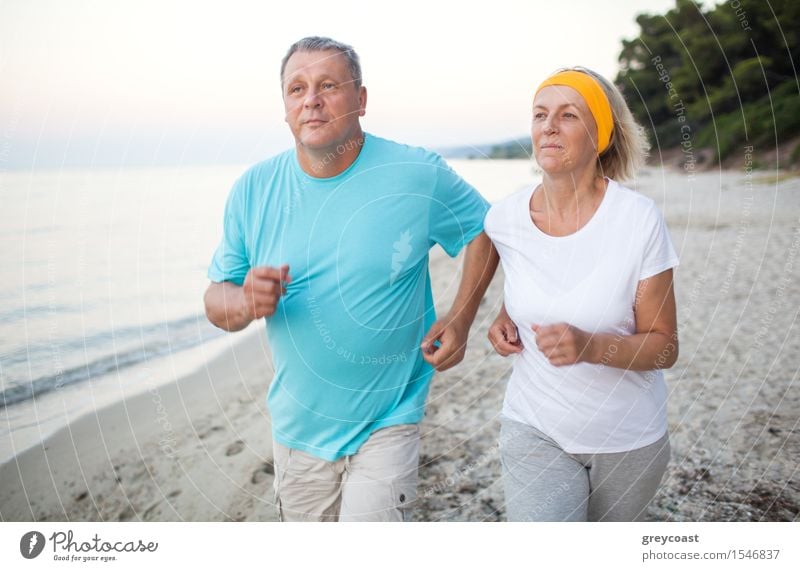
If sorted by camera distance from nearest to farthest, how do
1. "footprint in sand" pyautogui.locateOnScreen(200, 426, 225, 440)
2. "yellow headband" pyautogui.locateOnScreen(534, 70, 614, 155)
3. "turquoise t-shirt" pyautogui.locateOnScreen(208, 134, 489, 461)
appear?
"yellow headband" pyautogui.locateOnScreen(534, 70, 614, 155) → "turquoise t-shirt" pyautogui.locateOnScreen(208, 134, 489, 461) → "footprint in sand" pyautogui.locateOnScreen(200, 426, 225, 440)

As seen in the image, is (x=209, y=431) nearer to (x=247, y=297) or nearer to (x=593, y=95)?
(x=247, y=297)

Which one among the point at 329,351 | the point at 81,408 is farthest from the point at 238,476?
the point at 329,351

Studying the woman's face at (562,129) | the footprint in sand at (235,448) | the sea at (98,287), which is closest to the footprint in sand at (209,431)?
the footprint in sand at (235,448)

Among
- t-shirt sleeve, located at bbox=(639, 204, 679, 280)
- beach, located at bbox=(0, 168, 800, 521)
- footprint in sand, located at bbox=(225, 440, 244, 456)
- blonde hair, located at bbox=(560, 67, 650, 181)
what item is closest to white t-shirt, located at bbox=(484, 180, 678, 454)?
t-shirt sleeve, located at bbox=(639, 204, 679, 280)

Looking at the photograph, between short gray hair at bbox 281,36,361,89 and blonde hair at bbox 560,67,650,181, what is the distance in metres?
0.60

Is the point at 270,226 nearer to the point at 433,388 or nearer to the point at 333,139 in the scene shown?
the point at 333,139

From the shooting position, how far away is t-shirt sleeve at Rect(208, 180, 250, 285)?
2031mm

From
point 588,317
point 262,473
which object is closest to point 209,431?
point 262,473

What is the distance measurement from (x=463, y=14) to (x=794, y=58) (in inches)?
60.4

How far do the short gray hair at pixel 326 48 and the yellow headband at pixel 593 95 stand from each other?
526mm

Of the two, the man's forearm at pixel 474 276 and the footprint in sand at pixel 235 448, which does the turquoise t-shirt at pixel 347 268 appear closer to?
the man's forearm at pixel 474 276

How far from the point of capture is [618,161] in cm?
193

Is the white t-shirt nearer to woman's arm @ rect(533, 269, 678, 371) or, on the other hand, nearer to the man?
woman's arm @ rect(533, 269, 678, 371)

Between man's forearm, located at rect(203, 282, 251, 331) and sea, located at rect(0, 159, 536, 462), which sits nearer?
man's forearm, located at rect(203, 282, 251, 331)
